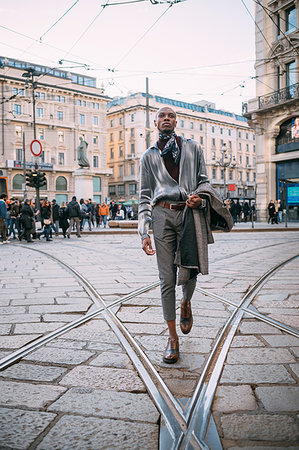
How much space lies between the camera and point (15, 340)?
122 inches

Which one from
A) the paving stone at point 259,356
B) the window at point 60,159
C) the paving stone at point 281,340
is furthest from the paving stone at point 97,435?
the window at point 60,159

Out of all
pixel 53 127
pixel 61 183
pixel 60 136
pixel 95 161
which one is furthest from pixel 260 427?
pixel 95 161

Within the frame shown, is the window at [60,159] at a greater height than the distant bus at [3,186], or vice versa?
the window at [60,159]

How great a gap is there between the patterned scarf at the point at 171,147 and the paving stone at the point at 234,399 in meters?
1.45

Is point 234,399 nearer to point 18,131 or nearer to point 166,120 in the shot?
point 166,120

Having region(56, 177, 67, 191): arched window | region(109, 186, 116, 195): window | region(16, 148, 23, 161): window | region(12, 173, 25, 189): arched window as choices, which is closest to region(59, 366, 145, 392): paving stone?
region(12, 173, 25, 189): arched window

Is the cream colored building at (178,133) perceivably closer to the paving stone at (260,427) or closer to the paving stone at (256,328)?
the paving stone at (256,328)

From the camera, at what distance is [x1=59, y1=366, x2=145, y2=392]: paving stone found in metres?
2.28

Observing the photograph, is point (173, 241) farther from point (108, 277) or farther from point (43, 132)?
point (43, 132)

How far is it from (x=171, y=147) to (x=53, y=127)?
48.9 m

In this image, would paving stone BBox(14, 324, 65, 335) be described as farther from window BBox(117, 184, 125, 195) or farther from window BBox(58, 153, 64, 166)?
window BBox(117, 184, 125, 195)

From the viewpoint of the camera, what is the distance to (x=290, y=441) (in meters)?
1.73

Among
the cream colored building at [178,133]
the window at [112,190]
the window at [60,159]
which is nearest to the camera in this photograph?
the window at [60,159]

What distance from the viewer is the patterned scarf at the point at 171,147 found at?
2.82 meters
